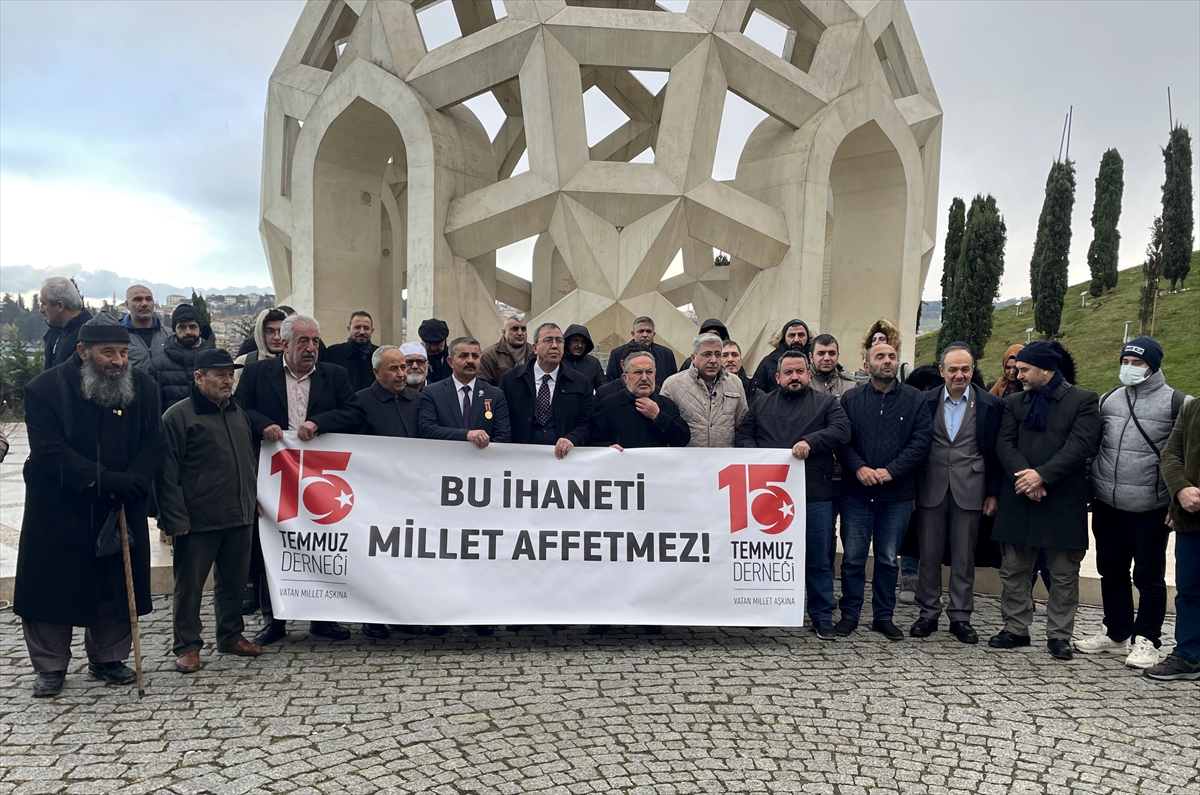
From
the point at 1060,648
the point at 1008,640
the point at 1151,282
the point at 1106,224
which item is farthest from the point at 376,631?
the point at 1106,224

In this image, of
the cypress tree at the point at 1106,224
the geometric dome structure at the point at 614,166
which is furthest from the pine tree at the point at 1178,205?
the geometric dome structure at the point at 614,166

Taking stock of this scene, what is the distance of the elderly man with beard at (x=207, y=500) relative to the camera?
4996mm

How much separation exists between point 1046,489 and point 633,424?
283 centimetres

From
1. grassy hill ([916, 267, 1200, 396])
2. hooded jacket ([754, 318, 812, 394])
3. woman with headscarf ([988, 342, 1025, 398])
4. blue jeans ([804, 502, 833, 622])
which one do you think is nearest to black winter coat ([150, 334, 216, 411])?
hooded jacket ([754, 318, 812, 394])

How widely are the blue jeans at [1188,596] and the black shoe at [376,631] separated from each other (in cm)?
519

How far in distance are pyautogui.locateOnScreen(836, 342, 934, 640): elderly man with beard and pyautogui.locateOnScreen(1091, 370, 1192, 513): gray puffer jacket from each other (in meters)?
1.14

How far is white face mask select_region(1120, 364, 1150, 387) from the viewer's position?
214 inches

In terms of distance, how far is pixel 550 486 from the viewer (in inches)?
226

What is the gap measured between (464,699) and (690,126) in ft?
32.8

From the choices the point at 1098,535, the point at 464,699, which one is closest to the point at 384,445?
the point at 464,699

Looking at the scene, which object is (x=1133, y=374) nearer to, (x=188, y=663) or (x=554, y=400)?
(x=554, y=400)

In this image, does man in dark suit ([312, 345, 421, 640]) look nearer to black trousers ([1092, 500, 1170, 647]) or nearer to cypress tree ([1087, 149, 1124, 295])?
black trousers ([1092, 500, 1170, 647])

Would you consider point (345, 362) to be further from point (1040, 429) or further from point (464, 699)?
point (1040, 429)

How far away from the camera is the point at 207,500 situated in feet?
16.8
